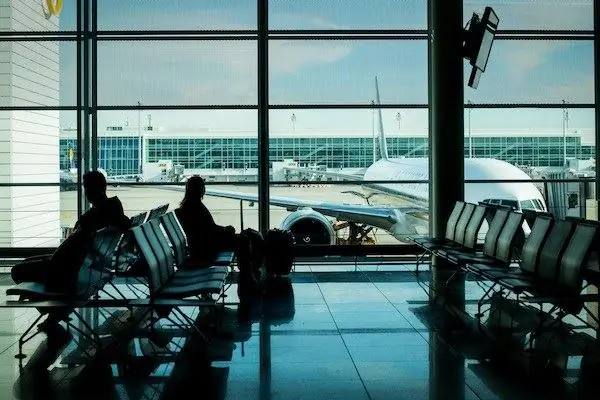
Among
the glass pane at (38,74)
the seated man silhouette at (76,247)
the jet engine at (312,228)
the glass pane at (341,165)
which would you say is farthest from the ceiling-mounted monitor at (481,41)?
the glass pane at (38,74)

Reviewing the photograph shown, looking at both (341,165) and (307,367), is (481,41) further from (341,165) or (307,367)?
(307,367)

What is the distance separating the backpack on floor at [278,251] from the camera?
886 centimetres

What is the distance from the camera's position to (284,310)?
7031 millimetres

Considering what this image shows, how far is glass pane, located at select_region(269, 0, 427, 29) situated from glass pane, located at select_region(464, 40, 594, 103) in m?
1.25

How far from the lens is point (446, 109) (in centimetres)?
1030

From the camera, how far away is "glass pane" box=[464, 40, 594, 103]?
10.9m

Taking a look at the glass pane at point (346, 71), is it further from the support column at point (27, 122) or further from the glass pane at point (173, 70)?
the support column at point (27, 122)

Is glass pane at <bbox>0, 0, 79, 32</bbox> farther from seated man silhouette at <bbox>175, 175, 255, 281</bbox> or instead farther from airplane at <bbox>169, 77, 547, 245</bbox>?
seated man silhouette at <bbox>175, 175, 255, 281</bbox>

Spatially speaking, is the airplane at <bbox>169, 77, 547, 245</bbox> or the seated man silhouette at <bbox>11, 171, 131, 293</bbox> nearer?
the seated man silhouette at <bbox>11, 171, 131, 293</bbox>

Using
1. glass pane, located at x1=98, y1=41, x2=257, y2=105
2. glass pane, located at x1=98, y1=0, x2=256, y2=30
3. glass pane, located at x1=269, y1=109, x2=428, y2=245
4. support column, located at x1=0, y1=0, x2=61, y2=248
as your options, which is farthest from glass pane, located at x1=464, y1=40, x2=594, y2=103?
support column, located at x1=0, y1=0, x2=61, y2=248

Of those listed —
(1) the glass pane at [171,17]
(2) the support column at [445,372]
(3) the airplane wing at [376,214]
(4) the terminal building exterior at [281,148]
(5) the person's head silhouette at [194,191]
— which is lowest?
(2) the support column at [445,372]

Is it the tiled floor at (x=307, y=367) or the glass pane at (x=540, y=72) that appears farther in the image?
the glass pane at (x=540, y=72)

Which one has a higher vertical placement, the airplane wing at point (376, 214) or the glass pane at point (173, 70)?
the glass pane at point (173, 70)

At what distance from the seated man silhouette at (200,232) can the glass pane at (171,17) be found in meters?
3.83
